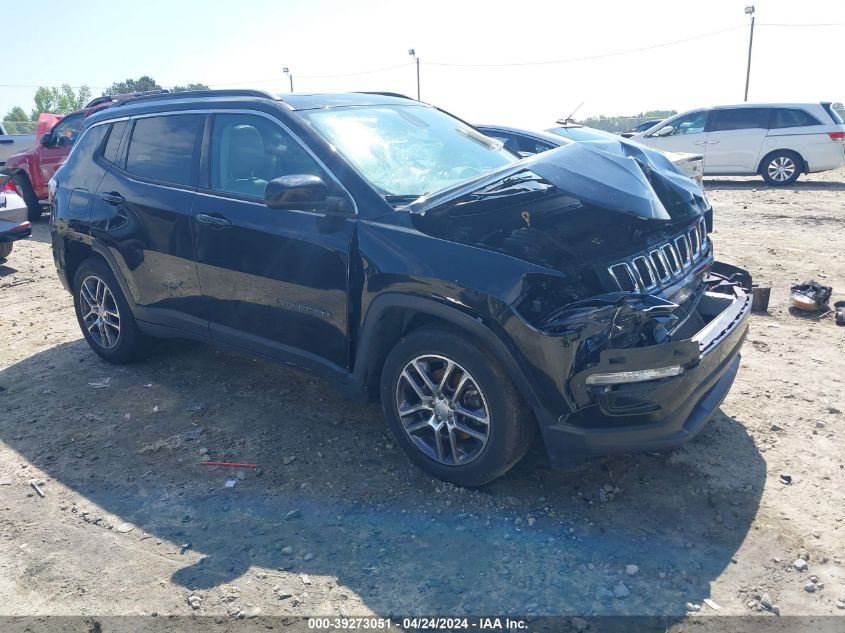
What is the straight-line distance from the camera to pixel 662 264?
3.30 meters

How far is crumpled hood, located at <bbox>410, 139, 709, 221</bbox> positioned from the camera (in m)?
3.20

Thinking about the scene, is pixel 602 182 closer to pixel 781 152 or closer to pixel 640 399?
pixel 640 399

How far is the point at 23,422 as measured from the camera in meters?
4.46

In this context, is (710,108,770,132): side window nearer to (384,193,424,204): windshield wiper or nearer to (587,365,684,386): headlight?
(384,193,424,204): windshield wiper

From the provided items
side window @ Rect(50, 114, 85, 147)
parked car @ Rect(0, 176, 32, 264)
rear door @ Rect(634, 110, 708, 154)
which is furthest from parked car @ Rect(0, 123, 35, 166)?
rear door @ Rect(634, 110, 708, 154)

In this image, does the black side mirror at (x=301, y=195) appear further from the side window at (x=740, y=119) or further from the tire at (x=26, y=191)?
the side window at (x=740, y=119)

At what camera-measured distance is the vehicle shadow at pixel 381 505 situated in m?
2.81

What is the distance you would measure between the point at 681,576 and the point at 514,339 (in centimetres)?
119

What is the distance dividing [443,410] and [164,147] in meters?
2.73

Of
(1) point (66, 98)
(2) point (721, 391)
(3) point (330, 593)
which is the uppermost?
(1) point (66, 98)

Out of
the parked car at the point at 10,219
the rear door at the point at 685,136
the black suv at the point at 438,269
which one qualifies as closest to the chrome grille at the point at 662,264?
the black suv at the point at 438,269

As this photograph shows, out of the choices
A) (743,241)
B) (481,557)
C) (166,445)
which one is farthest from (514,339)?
(743,241)

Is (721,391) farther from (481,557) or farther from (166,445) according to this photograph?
(166,445)

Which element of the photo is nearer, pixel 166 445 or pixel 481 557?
pixel 481 557
